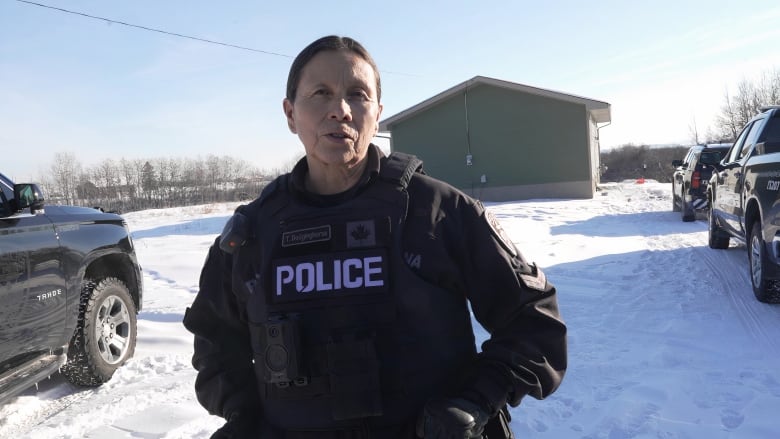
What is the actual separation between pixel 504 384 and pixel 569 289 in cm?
545

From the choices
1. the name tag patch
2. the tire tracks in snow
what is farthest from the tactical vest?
the tire tracks in snow

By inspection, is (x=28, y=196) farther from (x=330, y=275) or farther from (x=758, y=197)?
(x=758, y=197)

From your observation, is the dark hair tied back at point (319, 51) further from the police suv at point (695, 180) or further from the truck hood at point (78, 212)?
the police suv at point (695, 180)

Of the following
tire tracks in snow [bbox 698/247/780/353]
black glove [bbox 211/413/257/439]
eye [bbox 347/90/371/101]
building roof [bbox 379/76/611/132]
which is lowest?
tire tracks in snow [bbox 698/247/780/353]

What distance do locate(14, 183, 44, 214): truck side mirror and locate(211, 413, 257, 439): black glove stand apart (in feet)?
9.25

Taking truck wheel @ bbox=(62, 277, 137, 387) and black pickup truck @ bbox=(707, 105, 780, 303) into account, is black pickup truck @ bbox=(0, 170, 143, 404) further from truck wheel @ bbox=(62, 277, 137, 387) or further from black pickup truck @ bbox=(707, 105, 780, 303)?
black pickup truck @ bbox=(707, 105, 780, 303)

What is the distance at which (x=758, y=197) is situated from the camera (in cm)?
531

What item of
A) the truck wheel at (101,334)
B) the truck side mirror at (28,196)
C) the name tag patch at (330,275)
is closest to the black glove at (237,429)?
the name tag patch at (330,275)

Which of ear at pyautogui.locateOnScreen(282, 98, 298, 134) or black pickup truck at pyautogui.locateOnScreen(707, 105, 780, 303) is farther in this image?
black pickup truck at pyautogui.locateOnScreen(707, 105, 780, 303)

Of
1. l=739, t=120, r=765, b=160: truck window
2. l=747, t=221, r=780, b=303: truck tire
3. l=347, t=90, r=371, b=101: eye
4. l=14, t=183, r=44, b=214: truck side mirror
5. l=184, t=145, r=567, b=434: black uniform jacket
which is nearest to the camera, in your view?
l=184, t=145, r=567, b=434: black uniform jacket

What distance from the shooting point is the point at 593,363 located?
4043 mm

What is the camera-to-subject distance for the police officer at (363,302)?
133 centimetres

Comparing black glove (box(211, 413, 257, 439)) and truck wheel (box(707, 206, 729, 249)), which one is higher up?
black glove (box(211, 413, 257, 439))

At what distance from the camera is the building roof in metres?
19.0
